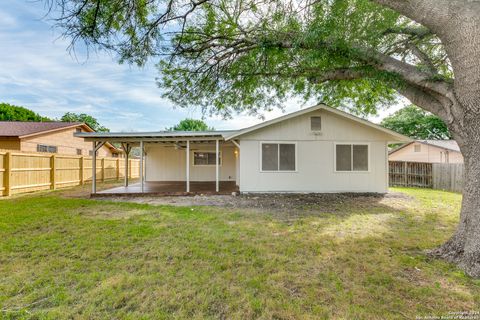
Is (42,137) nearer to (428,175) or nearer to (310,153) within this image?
(310,153)

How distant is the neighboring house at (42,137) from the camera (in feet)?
46.9

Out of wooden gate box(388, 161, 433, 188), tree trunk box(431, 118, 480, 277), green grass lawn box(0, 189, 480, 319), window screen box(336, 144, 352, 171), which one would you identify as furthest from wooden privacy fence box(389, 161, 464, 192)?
tree trunk box(431, 118, 480, 277)

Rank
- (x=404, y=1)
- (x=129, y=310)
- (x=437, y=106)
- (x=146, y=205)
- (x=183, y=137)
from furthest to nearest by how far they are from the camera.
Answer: (x=183, y=137), (x=146, y=205), (x=437, y=106), (x=404, y=1), (x=129, y=310)

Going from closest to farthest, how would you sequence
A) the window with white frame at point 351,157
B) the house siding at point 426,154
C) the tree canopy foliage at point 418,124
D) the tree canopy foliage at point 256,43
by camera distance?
the tree canopy foliage at point 256,43 → the window with white frame at point 351,157 → the house siding at point 426,154 → the tree canopy foliage at point 418,124

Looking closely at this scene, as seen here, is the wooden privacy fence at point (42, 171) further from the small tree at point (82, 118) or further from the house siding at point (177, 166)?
the small tree at point (82, 118)

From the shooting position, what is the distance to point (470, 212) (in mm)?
3258

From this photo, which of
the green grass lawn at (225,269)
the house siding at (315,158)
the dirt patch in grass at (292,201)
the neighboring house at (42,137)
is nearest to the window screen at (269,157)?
the house siding at (315,158)

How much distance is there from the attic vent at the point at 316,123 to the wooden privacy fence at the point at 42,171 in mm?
11983

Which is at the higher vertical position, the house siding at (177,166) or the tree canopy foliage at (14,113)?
the tree canopy foliage at (14,113)

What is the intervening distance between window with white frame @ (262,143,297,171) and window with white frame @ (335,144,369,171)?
1872 millimetres

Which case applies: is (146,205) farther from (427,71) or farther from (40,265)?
(427,71)

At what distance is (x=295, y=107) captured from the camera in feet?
32.4

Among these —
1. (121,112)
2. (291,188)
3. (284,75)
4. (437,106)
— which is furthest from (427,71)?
(121,112)

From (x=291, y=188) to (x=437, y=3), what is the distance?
747cm
